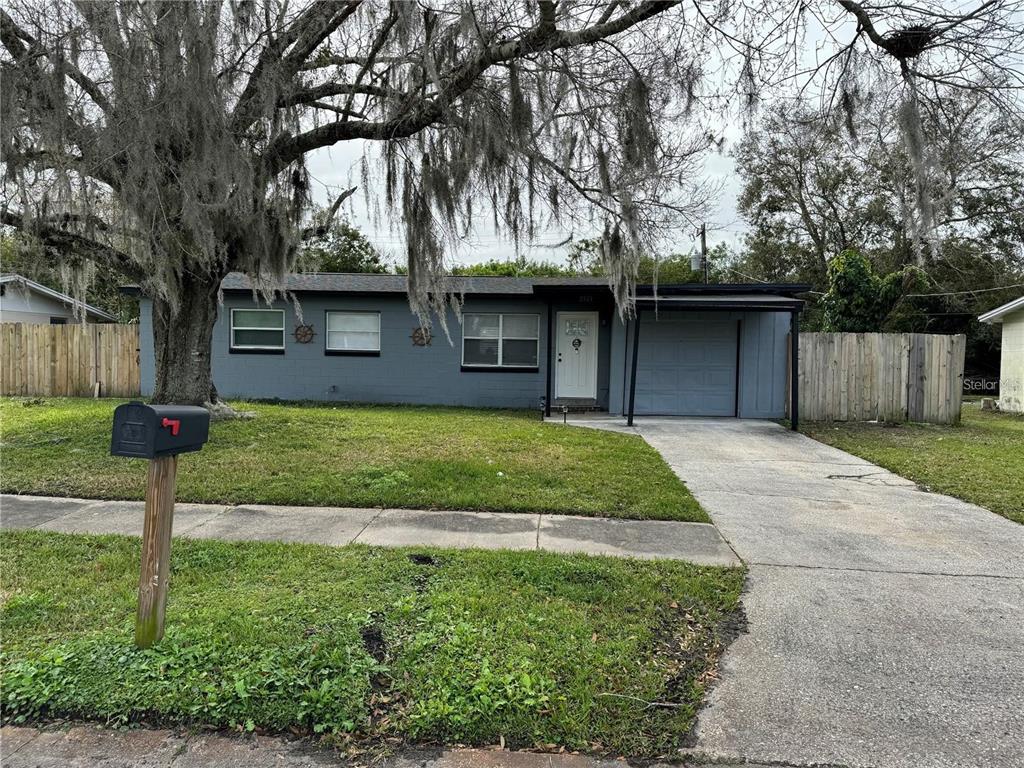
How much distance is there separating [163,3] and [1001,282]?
102ft

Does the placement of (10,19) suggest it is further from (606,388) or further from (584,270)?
(584,270)

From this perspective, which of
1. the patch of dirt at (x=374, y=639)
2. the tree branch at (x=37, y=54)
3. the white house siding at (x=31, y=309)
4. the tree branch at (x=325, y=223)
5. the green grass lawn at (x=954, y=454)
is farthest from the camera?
the white house siding at (x=31, y=309)

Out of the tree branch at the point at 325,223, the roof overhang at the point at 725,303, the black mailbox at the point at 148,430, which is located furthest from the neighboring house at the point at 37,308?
the black mailbox at the point at 148,430

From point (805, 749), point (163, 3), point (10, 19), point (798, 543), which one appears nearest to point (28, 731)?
point (805, 749)

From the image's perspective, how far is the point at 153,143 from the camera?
215 inches

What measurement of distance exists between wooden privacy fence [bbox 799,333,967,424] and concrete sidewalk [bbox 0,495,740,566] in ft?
28.1

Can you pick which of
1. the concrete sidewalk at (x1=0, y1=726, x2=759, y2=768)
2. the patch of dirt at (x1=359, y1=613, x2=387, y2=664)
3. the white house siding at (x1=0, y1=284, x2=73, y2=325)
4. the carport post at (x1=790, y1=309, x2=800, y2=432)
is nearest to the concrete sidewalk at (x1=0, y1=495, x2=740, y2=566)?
the patch of dirt at (x1=359, y1=613, x2=387, y2=664)

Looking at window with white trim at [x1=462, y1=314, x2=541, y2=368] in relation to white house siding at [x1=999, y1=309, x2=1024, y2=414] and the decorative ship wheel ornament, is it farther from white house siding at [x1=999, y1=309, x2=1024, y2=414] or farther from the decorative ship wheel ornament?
white house siding at [x1=999, y1=309, x2=1024, y2=414]

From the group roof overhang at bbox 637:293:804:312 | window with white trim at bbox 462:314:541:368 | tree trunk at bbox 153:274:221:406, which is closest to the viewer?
tree trunk at bbox 153:274:221:406

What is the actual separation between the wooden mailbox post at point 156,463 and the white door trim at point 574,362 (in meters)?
11.4

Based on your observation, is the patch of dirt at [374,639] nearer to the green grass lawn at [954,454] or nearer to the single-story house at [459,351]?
the green grass lawn at [954,454]

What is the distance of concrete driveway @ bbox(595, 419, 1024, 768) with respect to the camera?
95.3 inches

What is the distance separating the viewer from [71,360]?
583 inches

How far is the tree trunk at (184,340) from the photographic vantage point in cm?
905
